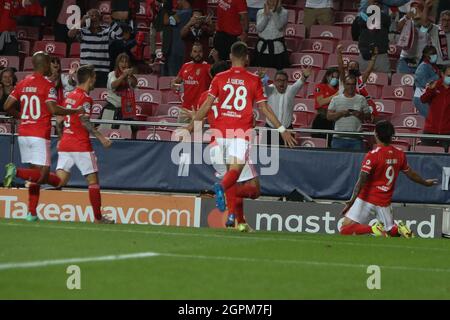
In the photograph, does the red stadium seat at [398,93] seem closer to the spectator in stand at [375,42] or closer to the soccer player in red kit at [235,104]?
the spectator in stand at [375,42]

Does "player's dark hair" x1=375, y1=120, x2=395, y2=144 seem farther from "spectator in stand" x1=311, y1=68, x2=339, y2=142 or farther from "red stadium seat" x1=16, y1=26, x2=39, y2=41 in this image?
"red stadium seat" x1=16, y1=26, x2=39, y2=41

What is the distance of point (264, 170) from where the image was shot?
63.2ft

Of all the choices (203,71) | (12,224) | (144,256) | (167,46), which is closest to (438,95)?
(203,71)

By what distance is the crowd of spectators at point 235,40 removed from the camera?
1998 centimetres

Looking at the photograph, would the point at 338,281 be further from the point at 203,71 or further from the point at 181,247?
the point at 203,71

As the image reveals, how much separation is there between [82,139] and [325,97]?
592 cm

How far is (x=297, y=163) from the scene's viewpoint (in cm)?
1920

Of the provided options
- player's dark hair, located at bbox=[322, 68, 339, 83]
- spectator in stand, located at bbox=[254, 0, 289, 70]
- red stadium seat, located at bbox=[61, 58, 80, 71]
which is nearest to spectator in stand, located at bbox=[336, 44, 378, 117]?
player's dark hair, located at bbox=[322, 68, 339, 83]

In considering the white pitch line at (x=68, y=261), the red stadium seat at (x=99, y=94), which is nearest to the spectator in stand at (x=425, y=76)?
the red stadium seat at (x=99, y=94)

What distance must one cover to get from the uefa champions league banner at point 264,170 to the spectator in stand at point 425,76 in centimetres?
237

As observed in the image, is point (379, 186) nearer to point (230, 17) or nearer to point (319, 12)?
point (230, 17)

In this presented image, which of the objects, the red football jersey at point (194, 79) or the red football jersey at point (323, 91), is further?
the red football jersey at point (194, 79)

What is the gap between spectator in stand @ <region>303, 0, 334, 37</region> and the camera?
24.1 meters

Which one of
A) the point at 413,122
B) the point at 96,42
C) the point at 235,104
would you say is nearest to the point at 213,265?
the point at 235,104
